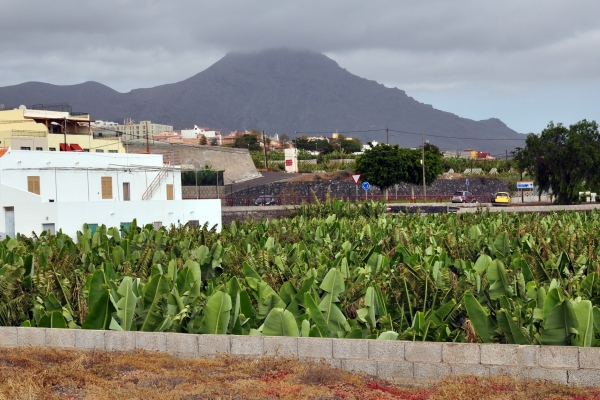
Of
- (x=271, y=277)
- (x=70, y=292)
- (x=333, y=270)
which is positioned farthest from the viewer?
(x=271, y=277)

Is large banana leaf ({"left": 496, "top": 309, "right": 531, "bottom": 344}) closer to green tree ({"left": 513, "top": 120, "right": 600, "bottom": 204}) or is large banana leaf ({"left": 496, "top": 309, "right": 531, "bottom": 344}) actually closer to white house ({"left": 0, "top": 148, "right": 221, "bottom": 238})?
white house ({"left": 0, "top": 148, "right": 221, "bottom": 238})

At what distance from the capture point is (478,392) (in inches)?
324

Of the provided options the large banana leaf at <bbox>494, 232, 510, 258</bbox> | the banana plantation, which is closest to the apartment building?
the large banana leaf at <bbox>494, 232, 510, 258</bbox>

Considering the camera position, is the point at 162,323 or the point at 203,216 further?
the point at 203,216

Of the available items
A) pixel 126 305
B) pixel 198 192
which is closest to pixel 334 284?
pixel 126 305

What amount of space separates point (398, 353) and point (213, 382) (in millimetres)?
2261

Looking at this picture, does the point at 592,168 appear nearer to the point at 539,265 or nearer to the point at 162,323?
the point at 539,265

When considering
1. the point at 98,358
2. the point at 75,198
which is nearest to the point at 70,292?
the point at 98,358

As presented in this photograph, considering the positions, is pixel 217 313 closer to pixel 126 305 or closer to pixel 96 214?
pixel 126 305

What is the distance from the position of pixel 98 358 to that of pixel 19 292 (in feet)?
17.1

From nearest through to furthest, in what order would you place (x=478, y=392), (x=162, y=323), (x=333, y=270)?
1. (x=478, y=392)
2. (x=162, y=323)
3. (x=333, y=270)

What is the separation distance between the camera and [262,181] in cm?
7869

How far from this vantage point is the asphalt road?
72062 millimetres

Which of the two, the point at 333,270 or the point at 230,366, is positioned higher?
the point at 333,270
